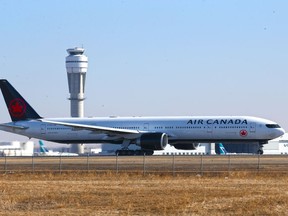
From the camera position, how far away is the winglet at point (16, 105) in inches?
3278

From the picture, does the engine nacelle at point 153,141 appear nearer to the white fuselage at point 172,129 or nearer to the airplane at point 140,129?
the airplane at point 140,129

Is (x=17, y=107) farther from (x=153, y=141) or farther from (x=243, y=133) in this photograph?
(x=243, y=133)

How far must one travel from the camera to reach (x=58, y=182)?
39.6m

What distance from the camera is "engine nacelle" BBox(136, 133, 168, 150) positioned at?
73.9 metres

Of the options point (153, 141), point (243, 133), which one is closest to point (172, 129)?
point (153, 141)

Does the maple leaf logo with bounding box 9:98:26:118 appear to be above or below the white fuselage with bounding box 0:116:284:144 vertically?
above

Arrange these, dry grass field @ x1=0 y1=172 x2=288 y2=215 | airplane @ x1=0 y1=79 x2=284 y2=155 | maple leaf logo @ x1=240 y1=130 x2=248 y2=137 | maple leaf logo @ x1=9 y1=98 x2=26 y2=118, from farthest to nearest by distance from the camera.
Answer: maple leaf logo @ x1=9 y1=98 x2=26 y2=118
airplane @ x1=0 y1=79 x2=284 y2=155
maple leaf logo @ x1=240 y1=130 x2=248 y2=137
dry grass field @ x1=0 y1=172 x2=288 y2=215

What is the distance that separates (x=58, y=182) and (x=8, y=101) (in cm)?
4627

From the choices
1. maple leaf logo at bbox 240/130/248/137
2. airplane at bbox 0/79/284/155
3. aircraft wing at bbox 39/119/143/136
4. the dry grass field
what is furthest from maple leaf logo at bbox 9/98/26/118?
the dry grass field

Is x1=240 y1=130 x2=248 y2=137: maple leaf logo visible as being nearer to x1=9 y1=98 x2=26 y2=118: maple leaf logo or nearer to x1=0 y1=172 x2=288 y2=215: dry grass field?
x1=9 y1=98 x2=26 y2=118: maple leaf logo

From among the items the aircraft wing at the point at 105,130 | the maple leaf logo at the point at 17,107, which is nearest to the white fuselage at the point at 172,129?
the aircraft wing at the point at 105,130

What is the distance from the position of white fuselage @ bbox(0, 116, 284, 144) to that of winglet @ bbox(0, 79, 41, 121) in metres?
0.76

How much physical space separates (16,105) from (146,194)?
175ft

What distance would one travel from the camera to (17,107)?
83.4m
